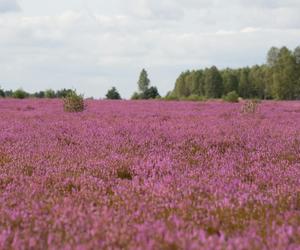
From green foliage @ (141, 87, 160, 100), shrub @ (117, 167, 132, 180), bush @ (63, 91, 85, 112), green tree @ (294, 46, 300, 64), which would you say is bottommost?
green foliage @ (141, 87, 160, 100)

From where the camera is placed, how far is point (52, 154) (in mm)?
8477

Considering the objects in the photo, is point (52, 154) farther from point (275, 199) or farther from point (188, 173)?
point (275, 199)

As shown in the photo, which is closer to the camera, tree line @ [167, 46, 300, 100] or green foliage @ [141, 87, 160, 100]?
green foliage @ [141, 87, 160, 100]

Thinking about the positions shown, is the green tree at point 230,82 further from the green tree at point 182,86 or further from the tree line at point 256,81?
the green tree at point 182,86

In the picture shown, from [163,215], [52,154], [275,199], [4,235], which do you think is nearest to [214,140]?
[52,154]

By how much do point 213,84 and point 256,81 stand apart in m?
8.78

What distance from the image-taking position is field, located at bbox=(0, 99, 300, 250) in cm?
415

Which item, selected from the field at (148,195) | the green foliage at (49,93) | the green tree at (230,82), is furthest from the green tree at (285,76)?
the field at (148,195)

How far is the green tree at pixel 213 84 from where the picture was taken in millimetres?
116562

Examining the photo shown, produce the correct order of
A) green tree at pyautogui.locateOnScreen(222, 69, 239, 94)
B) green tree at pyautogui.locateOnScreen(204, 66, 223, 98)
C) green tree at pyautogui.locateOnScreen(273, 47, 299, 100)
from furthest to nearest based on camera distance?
green tree at pyautogui.locateOnScreen(222, 69, 239, 94) < green tree at pyautogui.locateOnScreen(204, 66, 223, 98) < green tree at pyautogui.locateOnScreen(273, 47, 299, 100)

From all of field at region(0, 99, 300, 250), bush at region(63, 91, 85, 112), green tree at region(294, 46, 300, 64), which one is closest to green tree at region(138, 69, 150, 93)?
green tree at region(294, 46, 300, 64)

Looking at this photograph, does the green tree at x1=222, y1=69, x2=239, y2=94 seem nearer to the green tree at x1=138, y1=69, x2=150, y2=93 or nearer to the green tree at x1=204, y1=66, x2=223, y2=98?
the green tree at x1=204, y1=66, x2=223, y2=98

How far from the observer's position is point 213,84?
11744 cm

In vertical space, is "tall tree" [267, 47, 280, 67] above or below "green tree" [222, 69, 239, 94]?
above
